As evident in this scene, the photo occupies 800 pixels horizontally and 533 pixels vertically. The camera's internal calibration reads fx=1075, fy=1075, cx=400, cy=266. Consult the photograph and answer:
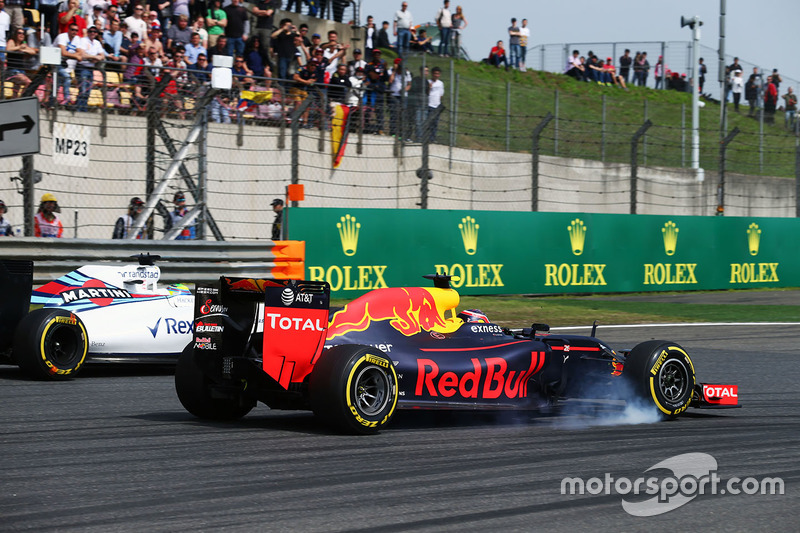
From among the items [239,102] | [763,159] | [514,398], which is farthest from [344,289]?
[763,159]

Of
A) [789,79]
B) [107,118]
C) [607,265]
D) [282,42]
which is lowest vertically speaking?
[607,265]

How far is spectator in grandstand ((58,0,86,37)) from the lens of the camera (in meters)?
15.7

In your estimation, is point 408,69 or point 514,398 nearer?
point 514,398

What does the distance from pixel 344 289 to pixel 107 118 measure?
4319 mm

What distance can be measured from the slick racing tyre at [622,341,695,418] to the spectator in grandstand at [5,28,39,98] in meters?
9.34

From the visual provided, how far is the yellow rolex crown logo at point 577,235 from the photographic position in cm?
1981

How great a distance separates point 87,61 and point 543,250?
853cm

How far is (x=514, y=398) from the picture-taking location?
7242 millimetres

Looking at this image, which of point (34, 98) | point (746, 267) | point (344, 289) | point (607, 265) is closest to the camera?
point (34, 98)

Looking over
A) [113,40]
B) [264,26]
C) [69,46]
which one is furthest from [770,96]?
[69,46]

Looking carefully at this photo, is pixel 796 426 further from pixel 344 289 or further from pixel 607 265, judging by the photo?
pixel 607 265

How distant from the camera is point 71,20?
15.7 m

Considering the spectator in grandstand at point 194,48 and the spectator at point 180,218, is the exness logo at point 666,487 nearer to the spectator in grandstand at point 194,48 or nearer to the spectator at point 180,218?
the spectator at point 180,218

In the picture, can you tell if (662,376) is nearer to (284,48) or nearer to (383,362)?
(383,362)
